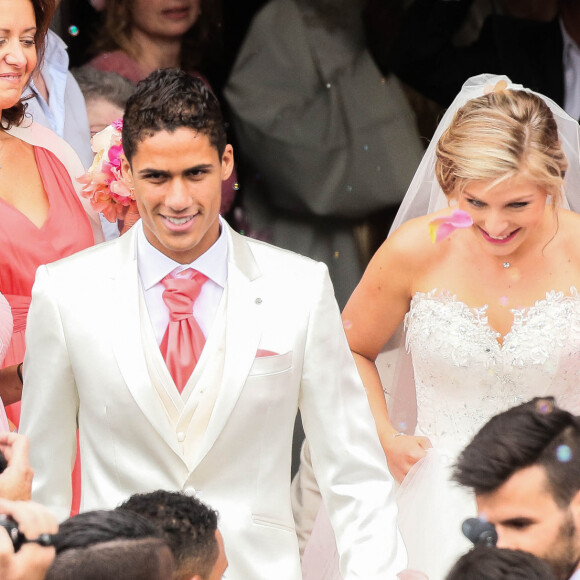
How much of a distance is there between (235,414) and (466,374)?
1137 mm

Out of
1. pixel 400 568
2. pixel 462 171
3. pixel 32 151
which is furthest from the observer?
pixel 32 151

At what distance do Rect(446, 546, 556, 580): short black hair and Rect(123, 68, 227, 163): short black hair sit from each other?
151 centimetres

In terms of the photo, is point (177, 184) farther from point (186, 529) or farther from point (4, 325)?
point (186, 529)

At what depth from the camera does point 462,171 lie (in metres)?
4.06

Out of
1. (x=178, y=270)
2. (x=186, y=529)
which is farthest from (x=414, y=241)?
(x=186, y=529)

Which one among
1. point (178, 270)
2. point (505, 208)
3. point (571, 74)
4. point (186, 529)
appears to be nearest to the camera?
point (186, 529)

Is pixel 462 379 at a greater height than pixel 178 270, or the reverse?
pixel 178 270

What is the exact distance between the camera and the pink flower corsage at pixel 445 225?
4246 millimetres

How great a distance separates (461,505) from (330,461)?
2.81ft

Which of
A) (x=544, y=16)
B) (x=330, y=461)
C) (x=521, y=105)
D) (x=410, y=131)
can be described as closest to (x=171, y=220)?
(x=330, y=461)

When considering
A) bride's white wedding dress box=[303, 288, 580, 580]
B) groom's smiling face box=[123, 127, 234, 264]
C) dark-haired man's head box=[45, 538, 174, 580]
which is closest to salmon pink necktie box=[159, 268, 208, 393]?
groom's smiling face box=[123, 127, 234, 264]

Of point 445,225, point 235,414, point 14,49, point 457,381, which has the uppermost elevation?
point 14,49

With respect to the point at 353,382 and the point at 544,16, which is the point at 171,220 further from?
the point at 544,16

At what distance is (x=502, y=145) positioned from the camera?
4.07m
